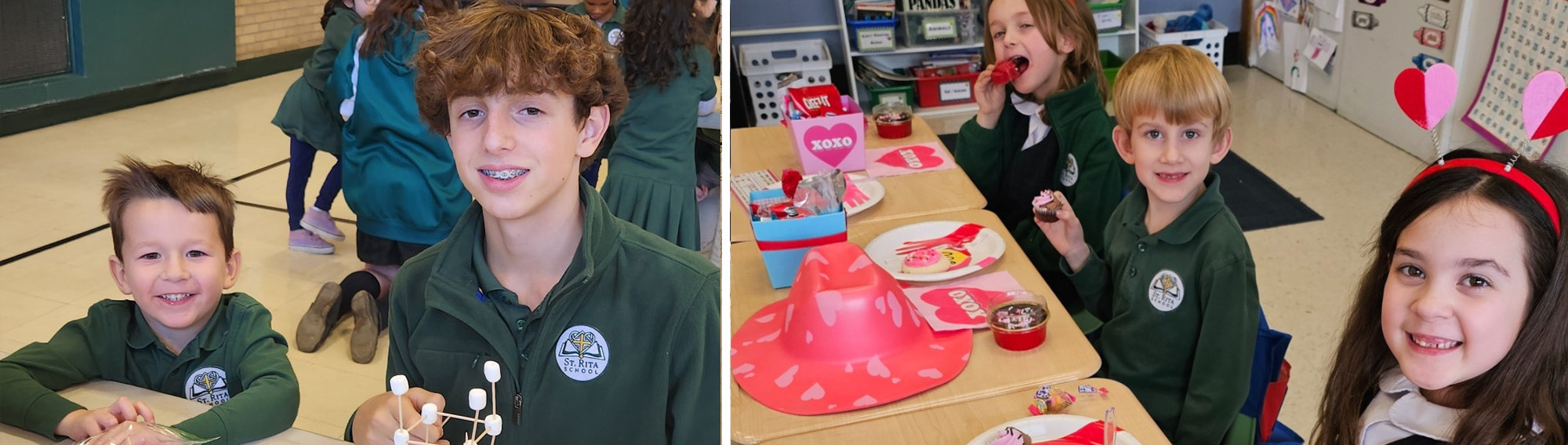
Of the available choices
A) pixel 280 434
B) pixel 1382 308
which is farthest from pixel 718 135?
pixel 1382 308

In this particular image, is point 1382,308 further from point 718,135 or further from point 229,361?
point 229,361

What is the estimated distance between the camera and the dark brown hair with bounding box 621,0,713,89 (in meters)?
0.97

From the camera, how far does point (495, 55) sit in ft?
2.90

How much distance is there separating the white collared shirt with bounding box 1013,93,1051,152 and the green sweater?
5.58ft

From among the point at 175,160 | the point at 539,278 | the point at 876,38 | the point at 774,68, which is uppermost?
the point at 175,160

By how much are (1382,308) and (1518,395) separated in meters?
0.17

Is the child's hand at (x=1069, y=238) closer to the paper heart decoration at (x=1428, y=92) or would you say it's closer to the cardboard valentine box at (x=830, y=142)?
the cardboard valentine box at (x=830, y=142)

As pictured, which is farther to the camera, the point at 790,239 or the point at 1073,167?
the point at 1073,167

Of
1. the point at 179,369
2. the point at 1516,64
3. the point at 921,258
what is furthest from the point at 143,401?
the point at 1516,64

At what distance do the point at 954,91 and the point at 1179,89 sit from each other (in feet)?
11.8

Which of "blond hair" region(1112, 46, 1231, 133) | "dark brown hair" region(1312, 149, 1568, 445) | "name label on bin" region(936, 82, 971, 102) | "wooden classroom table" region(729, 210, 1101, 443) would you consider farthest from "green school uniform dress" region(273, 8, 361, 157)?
"name label on bin" region(936, 82, 971, 102)

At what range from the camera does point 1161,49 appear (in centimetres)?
191

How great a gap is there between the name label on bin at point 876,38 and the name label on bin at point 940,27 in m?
0.18

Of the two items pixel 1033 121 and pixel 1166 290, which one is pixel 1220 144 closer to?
pixel 1166 290
